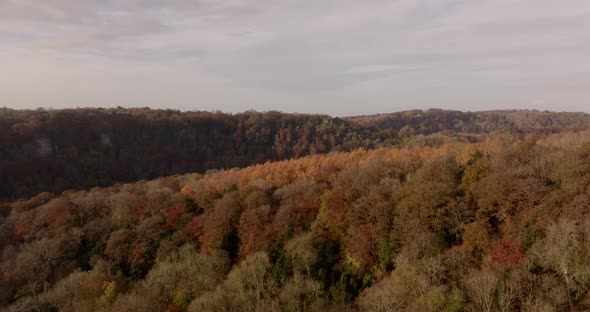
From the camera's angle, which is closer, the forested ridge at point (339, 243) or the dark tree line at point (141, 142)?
the forested ridge at point (339, 243)

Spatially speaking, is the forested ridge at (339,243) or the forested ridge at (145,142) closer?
the forested ridge at (339,243)

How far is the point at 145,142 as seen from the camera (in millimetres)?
120375

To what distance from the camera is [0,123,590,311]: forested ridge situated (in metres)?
28.9

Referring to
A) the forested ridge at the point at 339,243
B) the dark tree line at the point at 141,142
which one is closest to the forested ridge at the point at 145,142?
the dark tree line at the point at 141,142

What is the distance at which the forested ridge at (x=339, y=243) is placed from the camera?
2888 centimetres

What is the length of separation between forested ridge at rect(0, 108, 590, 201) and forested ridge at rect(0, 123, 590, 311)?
42.6 meters

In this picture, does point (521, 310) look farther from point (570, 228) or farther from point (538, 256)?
point (570, 228)

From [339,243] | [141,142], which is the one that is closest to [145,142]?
[141,142]

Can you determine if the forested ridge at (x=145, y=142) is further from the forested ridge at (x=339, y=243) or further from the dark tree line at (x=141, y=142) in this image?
the forested ridge at (x=339, y=243)

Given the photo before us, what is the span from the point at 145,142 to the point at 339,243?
301ft

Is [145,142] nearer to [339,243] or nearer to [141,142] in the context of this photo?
[141,142]

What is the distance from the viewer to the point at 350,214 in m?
41.3

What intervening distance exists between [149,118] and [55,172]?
119 ft

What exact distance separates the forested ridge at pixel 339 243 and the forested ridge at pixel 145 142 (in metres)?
42.6
